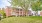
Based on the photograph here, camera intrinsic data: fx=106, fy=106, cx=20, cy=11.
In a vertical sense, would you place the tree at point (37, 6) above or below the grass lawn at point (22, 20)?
above

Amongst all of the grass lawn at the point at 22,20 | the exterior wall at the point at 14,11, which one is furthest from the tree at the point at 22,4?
the grass lawn at the point at 22,20

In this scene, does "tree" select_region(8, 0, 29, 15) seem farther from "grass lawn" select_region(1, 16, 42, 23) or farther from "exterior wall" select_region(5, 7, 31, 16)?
"grass lawn" select_region(1, 16, 42, 23)

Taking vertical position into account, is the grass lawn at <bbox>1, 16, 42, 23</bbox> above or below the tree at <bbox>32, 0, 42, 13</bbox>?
below

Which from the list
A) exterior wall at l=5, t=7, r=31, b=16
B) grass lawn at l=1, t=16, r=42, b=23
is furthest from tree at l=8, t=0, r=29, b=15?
grass lawn at l=1, t=16, r=42, b=23

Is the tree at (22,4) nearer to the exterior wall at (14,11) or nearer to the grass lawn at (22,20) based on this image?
the exterior wall at (14,11)

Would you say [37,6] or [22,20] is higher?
[37,6]

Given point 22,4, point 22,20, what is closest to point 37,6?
point 22,4

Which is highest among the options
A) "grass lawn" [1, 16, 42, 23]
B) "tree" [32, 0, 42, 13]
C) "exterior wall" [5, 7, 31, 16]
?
"tree" [32, 0, 42, 13]

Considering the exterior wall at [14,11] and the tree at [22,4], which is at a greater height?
the tree at [22,4]

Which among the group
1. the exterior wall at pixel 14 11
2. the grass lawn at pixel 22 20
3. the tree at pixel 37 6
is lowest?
the grass lawn at pixel 22 20

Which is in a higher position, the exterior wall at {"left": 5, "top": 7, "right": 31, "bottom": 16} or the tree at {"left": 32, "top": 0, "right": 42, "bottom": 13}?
the tree at {"left": 32, "top": 0, "right": 42, "bottom": 13}

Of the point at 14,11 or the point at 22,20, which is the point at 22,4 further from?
the point at 22,20

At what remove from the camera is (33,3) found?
205 cm

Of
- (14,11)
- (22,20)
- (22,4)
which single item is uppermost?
(22,4)
